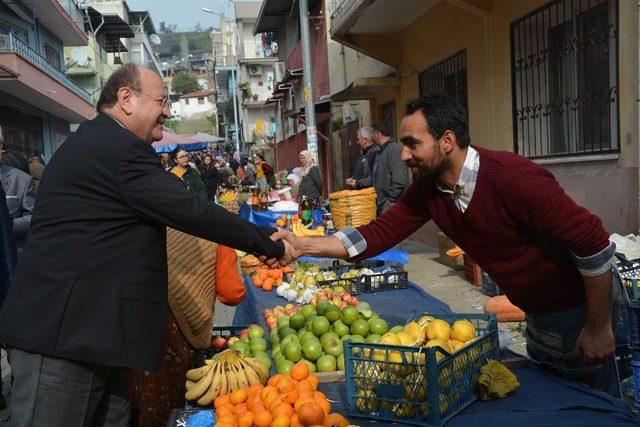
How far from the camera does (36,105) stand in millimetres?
23031

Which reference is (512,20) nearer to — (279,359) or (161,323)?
(279,359)

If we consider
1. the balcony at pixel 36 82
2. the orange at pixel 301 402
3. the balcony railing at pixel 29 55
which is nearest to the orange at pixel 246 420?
the orange at pixel 301 402

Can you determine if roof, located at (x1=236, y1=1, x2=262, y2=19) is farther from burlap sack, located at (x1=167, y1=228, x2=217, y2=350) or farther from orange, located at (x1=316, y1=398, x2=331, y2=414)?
orange, located at (x1=316, y1=398, x2=331, y2=414)

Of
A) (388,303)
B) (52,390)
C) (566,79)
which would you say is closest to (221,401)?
(52,390)

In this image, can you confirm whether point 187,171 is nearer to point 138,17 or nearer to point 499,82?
point 499,82

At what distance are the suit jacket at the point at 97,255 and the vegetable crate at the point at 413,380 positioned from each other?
909 mm

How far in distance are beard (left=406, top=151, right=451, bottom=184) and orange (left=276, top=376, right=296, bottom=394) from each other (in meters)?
1.19

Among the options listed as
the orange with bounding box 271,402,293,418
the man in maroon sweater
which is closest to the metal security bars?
the man in maroon sweater

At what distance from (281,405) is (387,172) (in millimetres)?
5813

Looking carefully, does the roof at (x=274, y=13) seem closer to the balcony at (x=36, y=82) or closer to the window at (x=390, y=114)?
the window at (x=390, y=114)

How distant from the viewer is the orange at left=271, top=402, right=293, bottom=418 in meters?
2.68

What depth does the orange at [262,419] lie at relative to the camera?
268 cm

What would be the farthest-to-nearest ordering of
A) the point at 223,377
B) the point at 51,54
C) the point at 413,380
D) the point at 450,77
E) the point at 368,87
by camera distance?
the point at 51,54 < the point at 368,87 < the point at 450,77 < the point at 223,377 < the point at 413,380

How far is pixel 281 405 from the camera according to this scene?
2.72m
